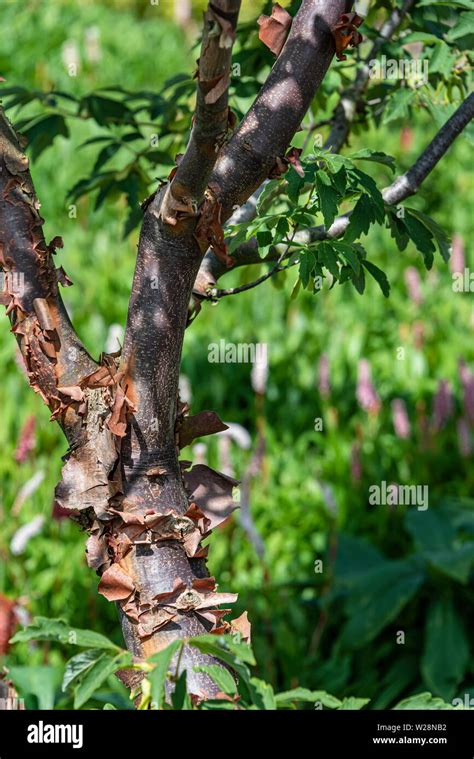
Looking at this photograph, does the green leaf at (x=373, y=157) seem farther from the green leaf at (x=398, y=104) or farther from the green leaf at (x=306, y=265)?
the green leaf at (x=398, y=104)

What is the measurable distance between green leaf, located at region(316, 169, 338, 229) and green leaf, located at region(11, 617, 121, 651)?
0.62m

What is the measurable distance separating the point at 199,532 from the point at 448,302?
3.49 meters

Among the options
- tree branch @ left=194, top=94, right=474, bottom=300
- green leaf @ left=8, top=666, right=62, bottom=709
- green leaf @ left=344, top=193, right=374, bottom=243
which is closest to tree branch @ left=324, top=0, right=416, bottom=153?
tree branch @ left=194, top=94, right=474, bottom=300

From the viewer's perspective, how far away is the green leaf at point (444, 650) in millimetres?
2752

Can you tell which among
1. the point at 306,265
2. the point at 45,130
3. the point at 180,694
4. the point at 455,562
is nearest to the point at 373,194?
the point at 306,265

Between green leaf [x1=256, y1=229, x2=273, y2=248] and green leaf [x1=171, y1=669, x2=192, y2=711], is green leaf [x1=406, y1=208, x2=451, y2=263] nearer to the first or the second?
green leaf [x1=256, y1=229, x2=273, y2=248]

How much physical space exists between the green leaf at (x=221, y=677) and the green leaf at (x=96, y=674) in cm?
10

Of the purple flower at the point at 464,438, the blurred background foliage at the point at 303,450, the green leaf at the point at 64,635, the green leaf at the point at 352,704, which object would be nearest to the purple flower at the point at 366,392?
the blurred background foliage at the point at 303,450

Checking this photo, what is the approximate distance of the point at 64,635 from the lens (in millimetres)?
1180

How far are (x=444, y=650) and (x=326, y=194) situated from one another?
6.61 feet
